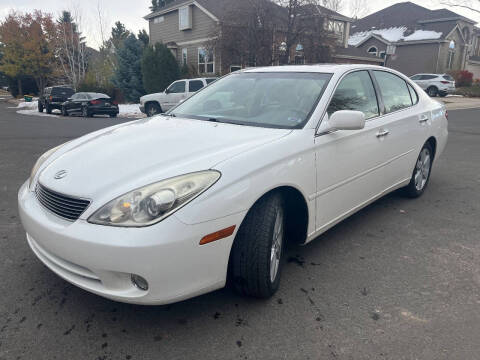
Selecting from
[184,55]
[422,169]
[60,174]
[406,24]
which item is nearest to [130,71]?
[184,55]

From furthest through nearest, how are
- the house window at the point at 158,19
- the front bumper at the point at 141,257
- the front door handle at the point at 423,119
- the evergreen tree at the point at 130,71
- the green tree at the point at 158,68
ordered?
the house window at the point at 158,19, the evergreen tree at the point at 130,71, the green tree at the point at 158,68, the front door handle at the point at 423,119, the front bumper at the point at 141,257

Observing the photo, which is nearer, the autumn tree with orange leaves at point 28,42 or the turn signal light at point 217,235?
the turn signal light at point 217,235

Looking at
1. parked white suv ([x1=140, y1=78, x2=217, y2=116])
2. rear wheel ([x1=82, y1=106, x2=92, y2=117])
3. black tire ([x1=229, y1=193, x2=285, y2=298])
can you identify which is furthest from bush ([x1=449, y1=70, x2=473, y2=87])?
black tire ([x1=229, y1=193, x2=285, y2=298])

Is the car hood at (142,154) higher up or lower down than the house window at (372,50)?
lower down

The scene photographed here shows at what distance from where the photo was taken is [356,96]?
11.6 feet

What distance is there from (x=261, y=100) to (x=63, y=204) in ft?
5.98

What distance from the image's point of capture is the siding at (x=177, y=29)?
27.2m

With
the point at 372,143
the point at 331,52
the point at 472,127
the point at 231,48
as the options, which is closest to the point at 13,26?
the point at 231,48

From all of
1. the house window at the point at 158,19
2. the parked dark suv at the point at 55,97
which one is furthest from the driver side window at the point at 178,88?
the house window at the point at 158,19

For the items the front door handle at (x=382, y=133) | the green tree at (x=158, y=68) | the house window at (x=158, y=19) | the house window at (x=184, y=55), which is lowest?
the front door handle at (x=382, y=133)

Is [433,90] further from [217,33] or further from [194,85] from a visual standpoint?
[194,85]

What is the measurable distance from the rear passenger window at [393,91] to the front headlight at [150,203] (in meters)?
2.54

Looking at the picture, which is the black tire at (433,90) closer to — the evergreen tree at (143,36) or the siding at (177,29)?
the siding at (177,29)

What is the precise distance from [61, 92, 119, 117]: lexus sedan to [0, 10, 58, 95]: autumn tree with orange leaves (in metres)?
24.9
